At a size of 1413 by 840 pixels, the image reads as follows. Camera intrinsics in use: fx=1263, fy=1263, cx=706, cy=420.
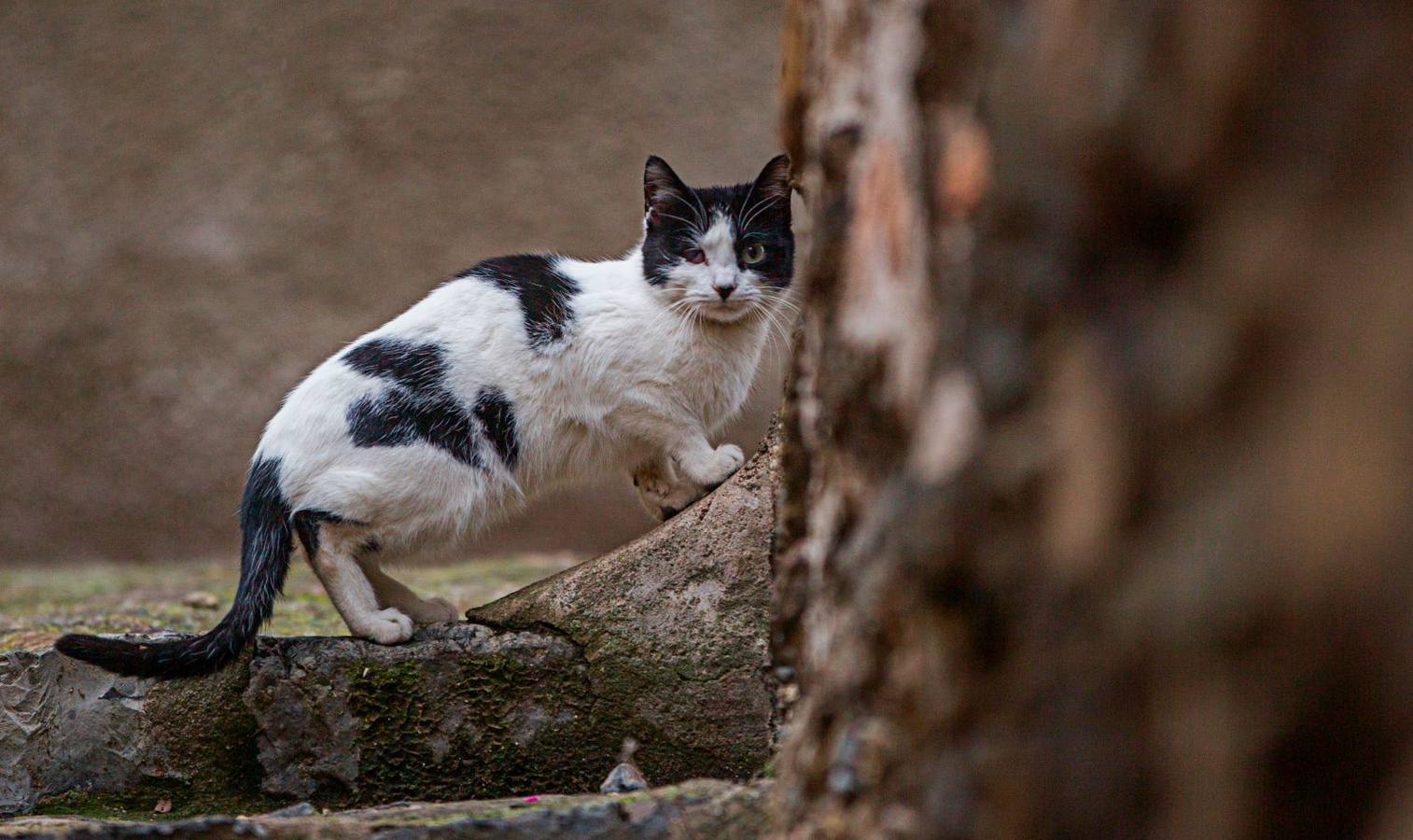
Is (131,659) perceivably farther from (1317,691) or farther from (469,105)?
(469,105)

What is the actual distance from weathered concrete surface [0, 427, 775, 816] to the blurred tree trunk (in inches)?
56.1

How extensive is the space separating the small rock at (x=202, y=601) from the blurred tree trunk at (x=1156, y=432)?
3.42m

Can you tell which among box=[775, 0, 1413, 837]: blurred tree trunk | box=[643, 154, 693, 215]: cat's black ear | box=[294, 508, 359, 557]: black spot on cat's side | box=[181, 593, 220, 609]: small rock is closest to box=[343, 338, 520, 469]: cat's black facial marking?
box=[294, 508, 359, 557]: black spot on cat's side

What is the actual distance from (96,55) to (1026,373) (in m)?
6.03

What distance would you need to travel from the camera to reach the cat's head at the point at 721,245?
3092mm

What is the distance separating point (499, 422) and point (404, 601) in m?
0.46

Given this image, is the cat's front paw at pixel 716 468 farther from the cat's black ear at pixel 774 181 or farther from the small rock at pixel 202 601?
the small rock at pixel 202 601

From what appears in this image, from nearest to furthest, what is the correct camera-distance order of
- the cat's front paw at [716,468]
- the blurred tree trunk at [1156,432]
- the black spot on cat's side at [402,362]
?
1. the blurred tree trunk at [1156,432]
2. the black spot on cat's side at [402,362]
3. the cat's front paw at [716,468]

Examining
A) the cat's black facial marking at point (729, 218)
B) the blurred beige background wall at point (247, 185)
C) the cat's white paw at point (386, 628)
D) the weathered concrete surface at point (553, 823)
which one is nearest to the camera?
the weathered concrete surface at point (553, 823)

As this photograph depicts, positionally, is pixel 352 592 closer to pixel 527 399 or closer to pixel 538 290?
pixel 527 399

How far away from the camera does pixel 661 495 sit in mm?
3254

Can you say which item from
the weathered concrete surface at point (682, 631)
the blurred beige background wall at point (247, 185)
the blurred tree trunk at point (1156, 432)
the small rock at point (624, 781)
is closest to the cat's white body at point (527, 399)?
the weathered concrete surface at point (682, 631)

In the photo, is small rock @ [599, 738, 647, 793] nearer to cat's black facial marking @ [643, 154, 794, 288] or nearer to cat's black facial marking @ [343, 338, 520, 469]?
cat's black facial marking @ [343, 338, 520, 469]

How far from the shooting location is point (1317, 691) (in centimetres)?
74
